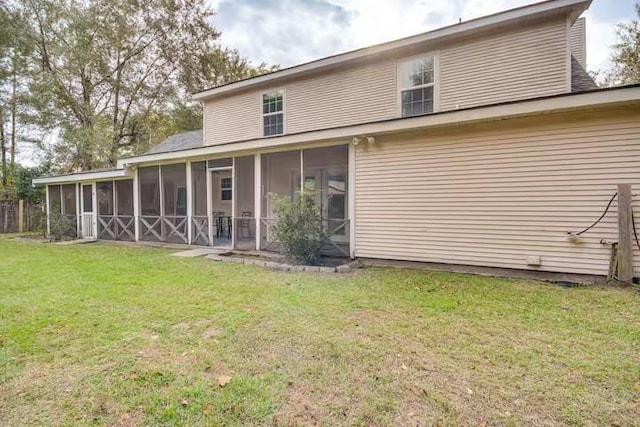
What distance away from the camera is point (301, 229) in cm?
680

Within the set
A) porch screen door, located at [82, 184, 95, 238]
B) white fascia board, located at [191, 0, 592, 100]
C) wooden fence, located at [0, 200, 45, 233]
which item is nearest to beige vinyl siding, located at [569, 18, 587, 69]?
white fascia board, located at [191, 0, 592, 100]

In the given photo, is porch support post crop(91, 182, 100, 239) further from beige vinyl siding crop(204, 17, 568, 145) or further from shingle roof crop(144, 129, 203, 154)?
beige vinyl siding crop(204, 17, 568, 145)

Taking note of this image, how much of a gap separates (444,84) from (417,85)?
0.68m

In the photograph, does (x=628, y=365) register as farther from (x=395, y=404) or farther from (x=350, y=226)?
(x=350, y=226)

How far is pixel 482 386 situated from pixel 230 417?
1.83 metres

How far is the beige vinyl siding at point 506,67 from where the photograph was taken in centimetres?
670

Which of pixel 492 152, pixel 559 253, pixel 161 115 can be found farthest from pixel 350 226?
pixel 161 115

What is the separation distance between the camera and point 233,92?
11.1 m

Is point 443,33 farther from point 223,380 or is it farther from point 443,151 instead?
point 223,380

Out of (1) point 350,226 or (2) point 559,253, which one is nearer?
(2) point 559,253

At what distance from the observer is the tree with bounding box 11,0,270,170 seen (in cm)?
1825

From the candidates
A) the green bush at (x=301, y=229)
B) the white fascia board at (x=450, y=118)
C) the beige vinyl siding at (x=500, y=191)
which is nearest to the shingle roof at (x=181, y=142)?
the white fascia board at (x=450, y=118)

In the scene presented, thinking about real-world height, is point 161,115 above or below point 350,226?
above

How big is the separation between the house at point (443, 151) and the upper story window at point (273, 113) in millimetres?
36
